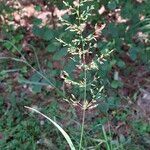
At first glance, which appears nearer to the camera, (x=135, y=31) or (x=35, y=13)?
(x=135, y=31)

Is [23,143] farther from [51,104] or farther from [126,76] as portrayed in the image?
[126,76]

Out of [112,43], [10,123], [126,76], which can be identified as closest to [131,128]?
[126,76]

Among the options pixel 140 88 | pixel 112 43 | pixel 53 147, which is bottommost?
pixel 53 147

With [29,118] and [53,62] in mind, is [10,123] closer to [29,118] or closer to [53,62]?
[29,118]

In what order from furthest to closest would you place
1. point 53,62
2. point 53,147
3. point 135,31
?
point 53,62 → point 53,147 → point 135,31

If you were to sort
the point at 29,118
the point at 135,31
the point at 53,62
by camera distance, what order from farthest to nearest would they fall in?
1. the point at 53,62
2. the point at 29,118
3. the point at 135,31

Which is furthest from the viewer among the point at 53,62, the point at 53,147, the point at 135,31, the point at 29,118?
the point at 53,62

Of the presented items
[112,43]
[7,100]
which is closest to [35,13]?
[7,100]

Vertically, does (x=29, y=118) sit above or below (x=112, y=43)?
below

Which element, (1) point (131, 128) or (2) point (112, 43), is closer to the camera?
(2) point (112, 43)
